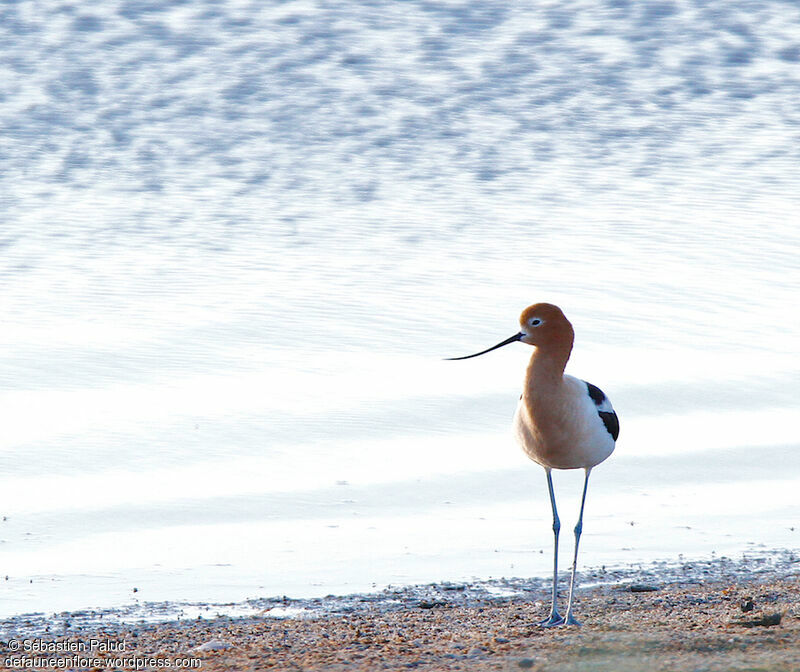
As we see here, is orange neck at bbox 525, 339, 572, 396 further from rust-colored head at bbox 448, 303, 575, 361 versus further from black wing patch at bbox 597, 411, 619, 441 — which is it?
black wing patch at bbox 597, 411, 619, 441

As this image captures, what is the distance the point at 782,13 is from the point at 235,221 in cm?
1005

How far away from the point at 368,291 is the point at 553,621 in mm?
4897

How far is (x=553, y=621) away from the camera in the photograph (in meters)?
6.42

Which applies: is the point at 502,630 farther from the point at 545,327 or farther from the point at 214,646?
the point at 545,327

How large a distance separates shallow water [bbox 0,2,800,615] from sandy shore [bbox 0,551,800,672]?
1.13ft

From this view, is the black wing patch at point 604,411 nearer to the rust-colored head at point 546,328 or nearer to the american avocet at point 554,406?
the american avocet at point 554,406

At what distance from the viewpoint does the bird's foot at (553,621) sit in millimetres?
6379

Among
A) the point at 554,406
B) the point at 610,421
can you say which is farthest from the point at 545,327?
the point at 610,421

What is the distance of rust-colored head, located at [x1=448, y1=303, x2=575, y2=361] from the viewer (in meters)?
6.63

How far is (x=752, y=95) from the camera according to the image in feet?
55.3

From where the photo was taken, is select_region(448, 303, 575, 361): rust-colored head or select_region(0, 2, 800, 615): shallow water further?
select_region(0, 2, 800, 615): shallow water

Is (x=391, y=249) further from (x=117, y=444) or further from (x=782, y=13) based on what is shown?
(x=782, y=13)

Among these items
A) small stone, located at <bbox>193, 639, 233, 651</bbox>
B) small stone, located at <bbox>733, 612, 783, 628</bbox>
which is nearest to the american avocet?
small stone, located at <bbox>733, 612, 783, 628</bbox>

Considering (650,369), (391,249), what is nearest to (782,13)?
(391,249)
